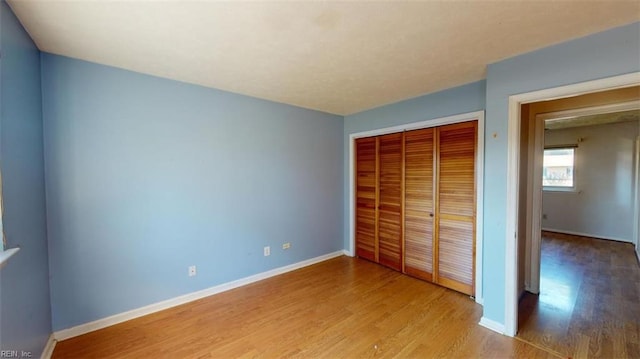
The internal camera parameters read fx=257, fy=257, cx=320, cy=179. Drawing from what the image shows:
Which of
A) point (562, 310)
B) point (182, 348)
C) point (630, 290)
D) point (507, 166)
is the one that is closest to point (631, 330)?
point (562, 310)

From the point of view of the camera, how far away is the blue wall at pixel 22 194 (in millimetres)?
1439

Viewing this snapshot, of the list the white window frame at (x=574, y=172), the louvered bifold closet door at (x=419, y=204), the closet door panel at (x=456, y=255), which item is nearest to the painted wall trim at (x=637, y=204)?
the white window frame at (x=574, y=172)

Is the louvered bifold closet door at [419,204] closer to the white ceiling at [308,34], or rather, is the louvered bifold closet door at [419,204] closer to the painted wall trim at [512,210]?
the white ceiling at [308,34]

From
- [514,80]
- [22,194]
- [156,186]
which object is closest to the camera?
[22,194]

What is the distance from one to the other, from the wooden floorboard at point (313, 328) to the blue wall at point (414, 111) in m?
1.63

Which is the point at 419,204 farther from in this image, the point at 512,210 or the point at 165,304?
the point at 165,304

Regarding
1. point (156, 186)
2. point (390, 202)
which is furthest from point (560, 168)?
point (156, 186)

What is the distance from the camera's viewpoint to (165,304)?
2623 millimetres

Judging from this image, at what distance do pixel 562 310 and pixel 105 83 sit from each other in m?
4.84

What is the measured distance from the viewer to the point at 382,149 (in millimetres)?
3785

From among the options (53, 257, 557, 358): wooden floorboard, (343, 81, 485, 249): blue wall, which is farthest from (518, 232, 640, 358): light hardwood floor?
(343, 81, 485, 249): blue wall

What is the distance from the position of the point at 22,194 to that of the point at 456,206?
147 inches

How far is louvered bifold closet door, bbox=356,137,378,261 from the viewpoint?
12.9ft

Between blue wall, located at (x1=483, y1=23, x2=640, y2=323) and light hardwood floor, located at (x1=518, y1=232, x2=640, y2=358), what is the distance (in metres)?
0.48
